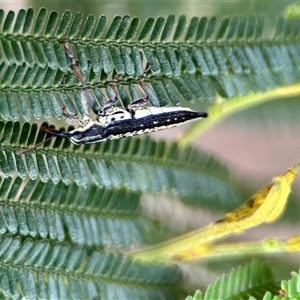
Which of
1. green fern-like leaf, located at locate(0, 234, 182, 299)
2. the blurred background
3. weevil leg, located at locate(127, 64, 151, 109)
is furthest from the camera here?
the blurred background

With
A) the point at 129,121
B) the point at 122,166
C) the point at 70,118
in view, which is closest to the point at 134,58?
the point at 129,121

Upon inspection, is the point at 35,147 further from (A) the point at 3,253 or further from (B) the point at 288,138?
(B) the point at 288,138

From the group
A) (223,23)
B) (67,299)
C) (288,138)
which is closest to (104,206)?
(67,299)

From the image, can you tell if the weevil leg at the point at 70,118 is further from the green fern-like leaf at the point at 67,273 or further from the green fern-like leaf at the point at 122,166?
the green fern-like leaf at the point at 67,273

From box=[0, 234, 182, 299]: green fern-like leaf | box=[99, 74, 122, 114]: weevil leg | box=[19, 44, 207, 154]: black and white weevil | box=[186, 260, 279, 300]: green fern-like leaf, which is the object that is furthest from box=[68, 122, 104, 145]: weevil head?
box=[186, 260, 279, 300]: green fern-like leaf

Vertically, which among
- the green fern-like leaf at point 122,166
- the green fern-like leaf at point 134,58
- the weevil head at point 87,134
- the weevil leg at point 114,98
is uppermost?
the green fern-like leaf at point 134,58

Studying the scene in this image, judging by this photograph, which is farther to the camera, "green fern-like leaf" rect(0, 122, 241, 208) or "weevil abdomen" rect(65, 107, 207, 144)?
"weevil abdomen" rect(65, 107, 207, 144)

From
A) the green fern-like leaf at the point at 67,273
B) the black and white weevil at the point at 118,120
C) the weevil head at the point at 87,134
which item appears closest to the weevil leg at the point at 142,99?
the black and white weevil at the point at 118,120

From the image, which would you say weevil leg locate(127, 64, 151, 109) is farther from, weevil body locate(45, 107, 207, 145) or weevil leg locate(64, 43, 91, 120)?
weevil leg locate(64, 43, 91, 120)

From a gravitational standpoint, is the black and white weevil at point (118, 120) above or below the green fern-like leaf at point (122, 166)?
above
